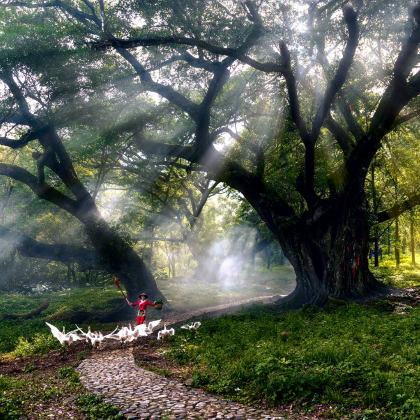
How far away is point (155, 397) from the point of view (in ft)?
15.5

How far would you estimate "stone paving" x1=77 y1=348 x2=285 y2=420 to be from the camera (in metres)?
4.07

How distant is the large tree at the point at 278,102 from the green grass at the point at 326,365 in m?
5.05

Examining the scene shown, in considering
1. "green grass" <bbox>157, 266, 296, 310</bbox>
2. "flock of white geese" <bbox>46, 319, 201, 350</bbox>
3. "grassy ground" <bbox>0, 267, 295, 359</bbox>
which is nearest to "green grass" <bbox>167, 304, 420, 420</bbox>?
"flock of white geese" <bbox>46, 319, 201, 350</bbox>

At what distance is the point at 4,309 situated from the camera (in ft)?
64.0

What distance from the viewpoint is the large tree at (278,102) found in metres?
10.2

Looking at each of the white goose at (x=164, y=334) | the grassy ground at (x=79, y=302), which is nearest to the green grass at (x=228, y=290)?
the grassy ground at (x=79, y=302)

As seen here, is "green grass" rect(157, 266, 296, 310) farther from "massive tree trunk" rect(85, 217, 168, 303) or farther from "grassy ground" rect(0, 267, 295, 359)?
"massive tree trunk" rect(85, 217, 168, 303)

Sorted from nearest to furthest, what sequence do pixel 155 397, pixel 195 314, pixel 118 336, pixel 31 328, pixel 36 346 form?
A: pixel 155 397
pixel 36 346
pixel 118 336
pixel 31 328
pixel 195 314

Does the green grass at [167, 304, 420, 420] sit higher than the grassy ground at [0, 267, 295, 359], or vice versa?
the green grass at [167, 304, 420, 420]

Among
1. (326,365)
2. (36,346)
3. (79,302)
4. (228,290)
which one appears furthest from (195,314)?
(228,290)

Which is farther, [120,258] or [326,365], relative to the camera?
[120,258]

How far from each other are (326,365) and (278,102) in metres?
11.4

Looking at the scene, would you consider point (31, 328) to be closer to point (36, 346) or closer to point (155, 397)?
point (36, 346)

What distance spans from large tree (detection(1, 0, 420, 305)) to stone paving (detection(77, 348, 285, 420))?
850cm
